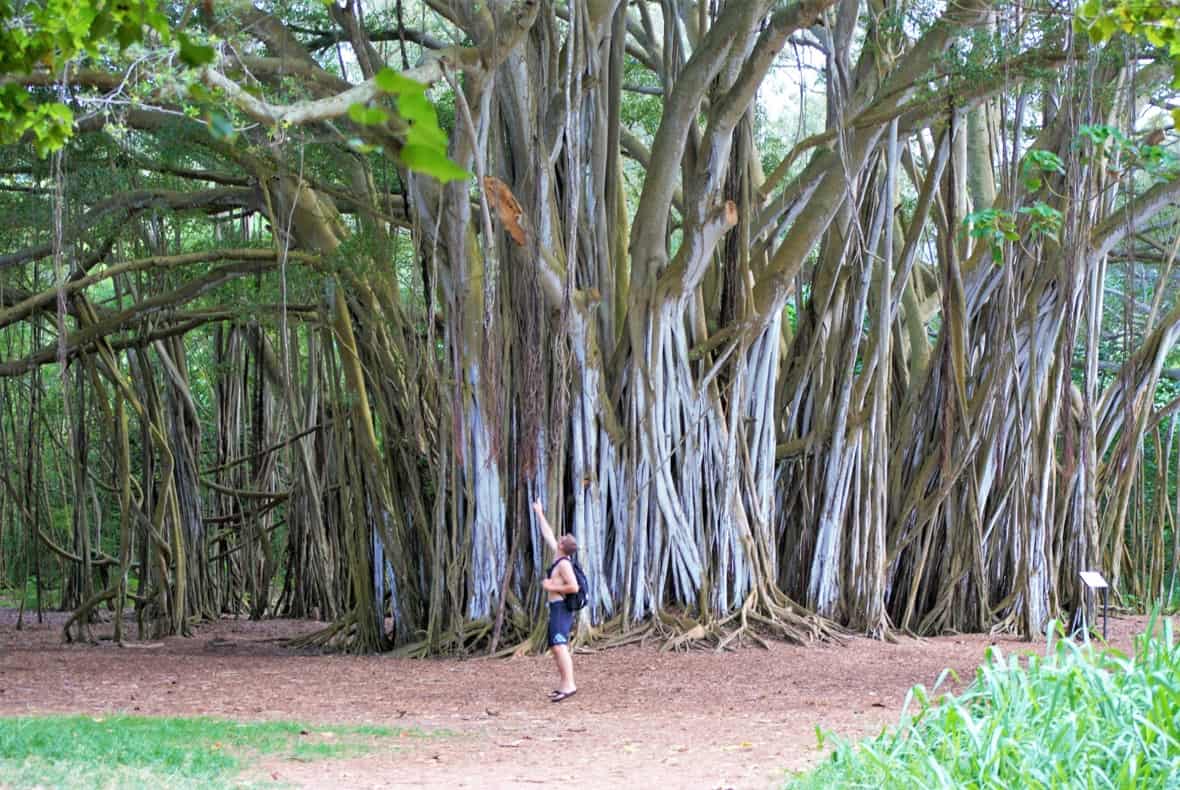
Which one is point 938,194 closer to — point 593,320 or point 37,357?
point 593,320

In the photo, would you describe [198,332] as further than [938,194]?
Yes

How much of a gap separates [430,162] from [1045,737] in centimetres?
294

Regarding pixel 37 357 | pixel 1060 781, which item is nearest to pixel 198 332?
pixel 37 357

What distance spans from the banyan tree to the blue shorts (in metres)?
1.65

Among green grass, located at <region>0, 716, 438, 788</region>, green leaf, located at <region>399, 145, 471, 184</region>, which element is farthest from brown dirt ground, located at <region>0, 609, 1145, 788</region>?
green leaf, located at <region>399, 145, 471, 184</region>

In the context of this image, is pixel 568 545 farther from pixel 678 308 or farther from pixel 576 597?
pixel 678 308

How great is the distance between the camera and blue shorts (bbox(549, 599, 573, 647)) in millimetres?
6246

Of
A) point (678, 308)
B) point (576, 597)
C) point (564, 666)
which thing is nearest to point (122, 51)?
point (564, 666)

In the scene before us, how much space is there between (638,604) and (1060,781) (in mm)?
4871

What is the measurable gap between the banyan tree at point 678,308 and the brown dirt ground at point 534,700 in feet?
1.87

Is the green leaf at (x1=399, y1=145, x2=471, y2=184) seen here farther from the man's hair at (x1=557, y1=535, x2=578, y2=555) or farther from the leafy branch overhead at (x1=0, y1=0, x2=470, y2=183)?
the man's hair at (x1=557, y1=535, x2=578, y2=555)

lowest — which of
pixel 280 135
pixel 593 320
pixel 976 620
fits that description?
pixel 976 620

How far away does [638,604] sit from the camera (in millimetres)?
8219

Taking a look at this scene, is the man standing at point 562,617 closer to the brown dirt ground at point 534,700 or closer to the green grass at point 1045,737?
the brown dirt ground at point 534,700
